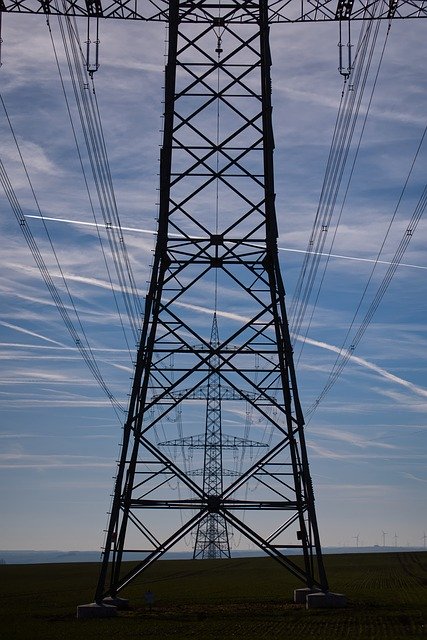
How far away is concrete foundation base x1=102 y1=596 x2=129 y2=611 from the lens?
36500mm

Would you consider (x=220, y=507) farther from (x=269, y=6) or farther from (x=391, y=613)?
(x=269, y=6)

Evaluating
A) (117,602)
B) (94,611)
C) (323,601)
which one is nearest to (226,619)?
(94,611)

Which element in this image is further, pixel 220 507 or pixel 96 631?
pixel 220 507

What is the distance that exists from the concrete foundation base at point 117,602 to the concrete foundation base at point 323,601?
22.0 ft

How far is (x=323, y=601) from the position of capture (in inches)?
1448

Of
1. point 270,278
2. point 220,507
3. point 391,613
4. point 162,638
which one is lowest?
point 162,638

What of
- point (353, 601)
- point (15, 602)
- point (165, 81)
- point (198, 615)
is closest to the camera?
point (198, 615)

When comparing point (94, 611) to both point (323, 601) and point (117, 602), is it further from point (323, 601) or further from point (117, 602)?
point (323, 601)

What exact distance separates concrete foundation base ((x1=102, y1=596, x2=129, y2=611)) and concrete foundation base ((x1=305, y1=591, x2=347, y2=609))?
6718 mm

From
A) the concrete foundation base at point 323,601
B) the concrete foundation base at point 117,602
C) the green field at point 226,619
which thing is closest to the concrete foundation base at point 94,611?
the green field at point 226,619

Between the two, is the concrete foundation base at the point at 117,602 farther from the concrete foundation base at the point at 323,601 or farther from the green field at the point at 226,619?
the concrete foundation base at the point at 323,601

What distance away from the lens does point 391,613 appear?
35.3m

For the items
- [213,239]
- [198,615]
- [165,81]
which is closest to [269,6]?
[165,81]

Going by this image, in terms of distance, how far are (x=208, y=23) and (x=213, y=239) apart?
8.01 meters
